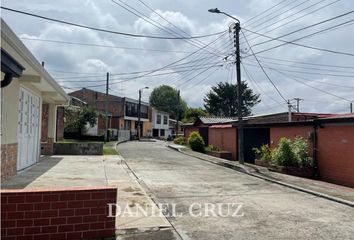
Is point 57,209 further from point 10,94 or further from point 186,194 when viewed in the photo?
point 10,94

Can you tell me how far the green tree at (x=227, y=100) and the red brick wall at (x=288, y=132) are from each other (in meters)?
52.4

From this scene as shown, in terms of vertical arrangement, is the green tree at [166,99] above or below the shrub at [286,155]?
above

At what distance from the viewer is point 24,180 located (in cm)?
1084

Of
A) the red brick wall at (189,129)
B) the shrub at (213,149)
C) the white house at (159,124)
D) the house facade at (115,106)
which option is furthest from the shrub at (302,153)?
the white house at (159,124)

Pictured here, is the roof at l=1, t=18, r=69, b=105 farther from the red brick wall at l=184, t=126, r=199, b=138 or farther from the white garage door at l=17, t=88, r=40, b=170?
the red brick wall at l=184, t=126, r=199, b=138

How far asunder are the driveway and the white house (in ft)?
206

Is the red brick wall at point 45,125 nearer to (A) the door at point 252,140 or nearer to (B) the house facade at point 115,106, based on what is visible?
(A) the door at point 252,140

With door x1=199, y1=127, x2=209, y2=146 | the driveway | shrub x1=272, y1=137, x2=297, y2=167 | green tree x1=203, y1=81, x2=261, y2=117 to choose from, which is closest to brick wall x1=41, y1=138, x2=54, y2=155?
the driveway

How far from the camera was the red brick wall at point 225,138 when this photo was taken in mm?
25183

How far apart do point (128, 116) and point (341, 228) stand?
187 feet

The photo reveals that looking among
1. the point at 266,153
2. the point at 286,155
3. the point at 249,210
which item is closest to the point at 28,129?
the point at 249,210

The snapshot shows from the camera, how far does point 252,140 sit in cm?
2367

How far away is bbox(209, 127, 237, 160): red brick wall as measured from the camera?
2518 centimetres

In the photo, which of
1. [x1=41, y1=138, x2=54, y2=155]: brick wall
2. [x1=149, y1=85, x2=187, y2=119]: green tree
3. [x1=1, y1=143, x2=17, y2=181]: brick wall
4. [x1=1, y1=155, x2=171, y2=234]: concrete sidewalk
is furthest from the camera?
[x1=149, y1=85, x2=187, y2=119]: green tree
